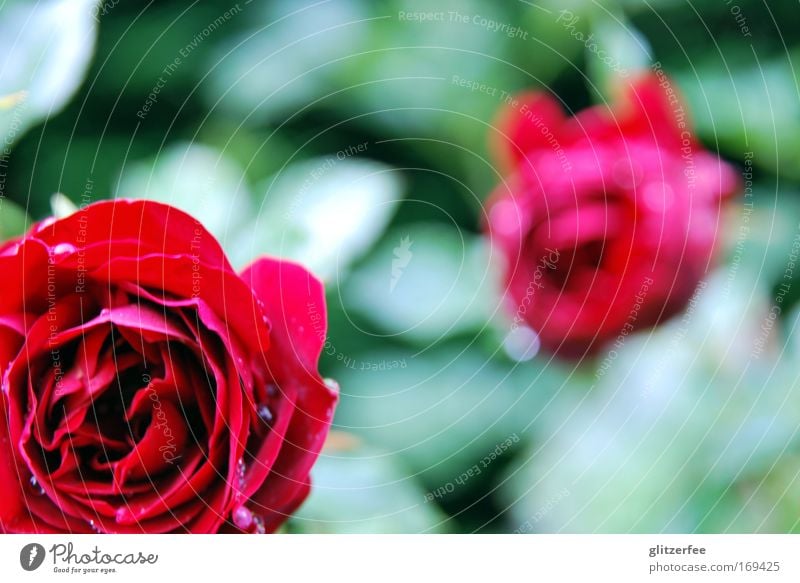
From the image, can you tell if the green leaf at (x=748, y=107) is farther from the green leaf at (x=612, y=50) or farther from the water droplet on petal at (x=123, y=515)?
the water droplet on petal at (x=123, y=515)

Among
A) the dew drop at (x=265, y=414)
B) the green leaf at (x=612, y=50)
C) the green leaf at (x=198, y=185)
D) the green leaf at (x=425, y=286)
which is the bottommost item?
the dew drop at (x=265, y=414)

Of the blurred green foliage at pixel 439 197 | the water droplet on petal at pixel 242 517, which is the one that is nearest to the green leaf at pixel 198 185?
the blurred green foliage at pixel 439 197

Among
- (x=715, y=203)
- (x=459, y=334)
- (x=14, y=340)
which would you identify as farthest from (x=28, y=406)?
(x=715, y=203)

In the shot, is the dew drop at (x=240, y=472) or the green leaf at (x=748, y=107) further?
the green leaf at (x=748, y=107)

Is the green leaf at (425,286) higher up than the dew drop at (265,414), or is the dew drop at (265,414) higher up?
the green leaf at (425,286)

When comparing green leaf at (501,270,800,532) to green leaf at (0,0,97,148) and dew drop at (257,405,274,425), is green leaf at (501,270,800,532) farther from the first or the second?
green leaf at (0,0,97,148)

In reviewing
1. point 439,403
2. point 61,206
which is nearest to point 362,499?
point 439,403

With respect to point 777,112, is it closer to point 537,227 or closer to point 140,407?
point 537,227

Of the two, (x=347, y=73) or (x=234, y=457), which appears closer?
(x=234, y=457)
